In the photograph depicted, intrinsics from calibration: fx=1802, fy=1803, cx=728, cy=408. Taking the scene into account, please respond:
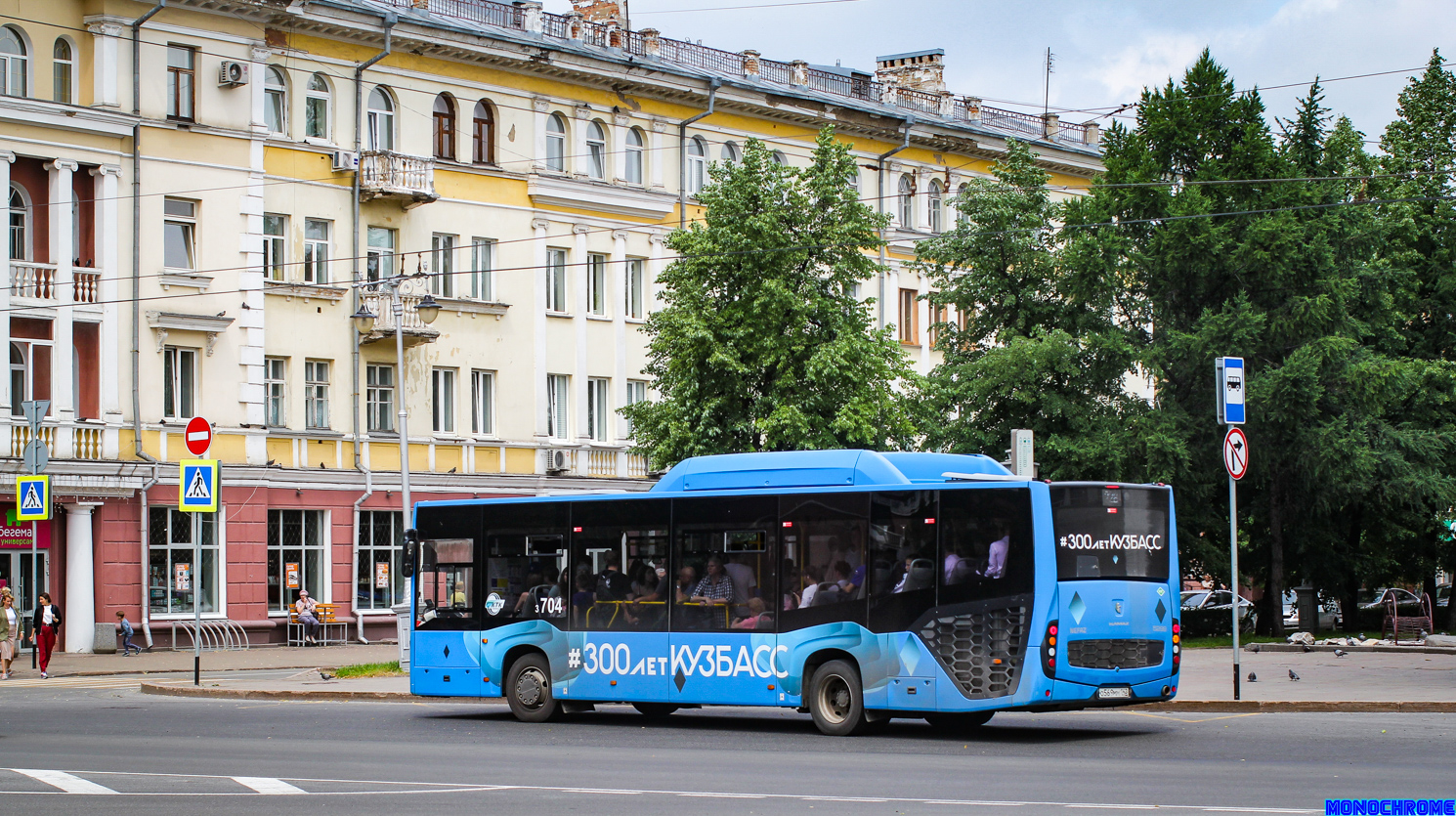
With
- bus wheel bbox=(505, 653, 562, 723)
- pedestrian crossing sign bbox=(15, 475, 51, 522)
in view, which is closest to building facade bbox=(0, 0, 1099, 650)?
pedestrian crossing sign bbox=(15, 475, 51, 522)

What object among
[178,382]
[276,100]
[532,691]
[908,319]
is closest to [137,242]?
[178,382]

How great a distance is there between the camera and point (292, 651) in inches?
1563

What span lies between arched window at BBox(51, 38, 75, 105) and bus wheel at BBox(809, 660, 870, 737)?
2666 centimetres

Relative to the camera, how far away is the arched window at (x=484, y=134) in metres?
46.8

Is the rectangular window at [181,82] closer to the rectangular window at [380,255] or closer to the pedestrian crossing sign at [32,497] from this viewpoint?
the rectangular window at [380,255]

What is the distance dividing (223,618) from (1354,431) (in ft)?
83.9

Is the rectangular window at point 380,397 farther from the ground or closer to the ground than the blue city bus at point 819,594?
farther from the ground

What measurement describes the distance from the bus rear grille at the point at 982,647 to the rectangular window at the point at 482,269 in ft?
99.0

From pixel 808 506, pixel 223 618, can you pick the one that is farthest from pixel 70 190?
pixel 808 506

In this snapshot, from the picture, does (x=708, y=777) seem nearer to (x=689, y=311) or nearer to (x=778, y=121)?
(x=689, y=311)

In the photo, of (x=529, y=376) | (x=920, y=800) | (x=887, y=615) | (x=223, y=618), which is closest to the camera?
(x=920, y=800)

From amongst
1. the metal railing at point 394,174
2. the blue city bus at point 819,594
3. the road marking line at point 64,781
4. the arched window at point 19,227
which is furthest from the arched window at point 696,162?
the road marking line at point 64,781

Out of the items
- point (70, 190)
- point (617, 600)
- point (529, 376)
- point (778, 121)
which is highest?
point (778, 121)

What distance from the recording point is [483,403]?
4719 centimetres
